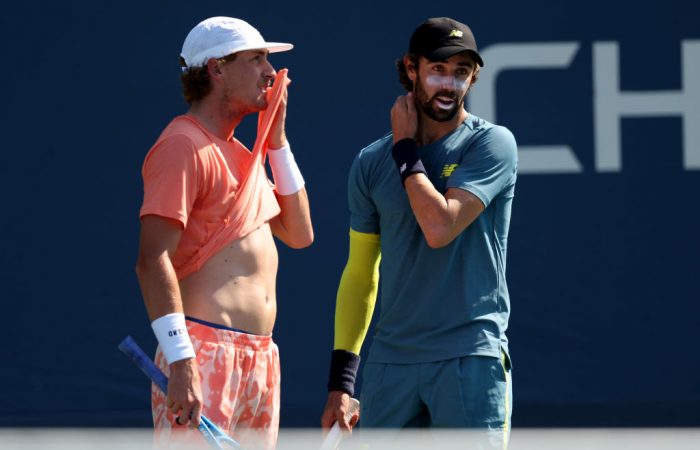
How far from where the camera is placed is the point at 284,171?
12.3ft

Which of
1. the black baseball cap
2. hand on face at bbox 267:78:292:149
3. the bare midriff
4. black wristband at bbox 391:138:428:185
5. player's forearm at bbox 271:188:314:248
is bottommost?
the bare midriff

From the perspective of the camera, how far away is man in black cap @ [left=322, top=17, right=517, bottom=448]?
3307mm

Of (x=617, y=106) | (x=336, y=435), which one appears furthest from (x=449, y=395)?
(x=617, y=106)

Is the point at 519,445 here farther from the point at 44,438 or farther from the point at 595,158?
the point at 595,158

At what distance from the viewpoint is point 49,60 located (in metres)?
5.93

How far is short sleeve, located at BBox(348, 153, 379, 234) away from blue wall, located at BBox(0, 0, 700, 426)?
2286 millimetres

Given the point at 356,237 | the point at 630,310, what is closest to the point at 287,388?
the point at 630,310

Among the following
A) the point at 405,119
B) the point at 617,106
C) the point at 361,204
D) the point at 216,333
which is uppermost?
the point at 617,106

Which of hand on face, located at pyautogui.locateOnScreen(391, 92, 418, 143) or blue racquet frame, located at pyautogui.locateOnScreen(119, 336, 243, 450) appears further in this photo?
hand on face, located at pyautogui.locateOnScreen(391, 92, 418, 143)

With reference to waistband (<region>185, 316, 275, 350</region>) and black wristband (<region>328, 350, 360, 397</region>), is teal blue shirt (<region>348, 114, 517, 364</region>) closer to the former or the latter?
black wristband (<region>328, 350, 360, 397</region>)

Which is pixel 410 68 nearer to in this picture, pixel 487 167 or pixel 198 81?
pixel 487 167

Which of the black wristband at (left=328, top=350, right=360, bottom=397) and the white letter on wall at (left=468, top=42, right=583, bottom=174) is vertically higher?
the white letter on wall at (left=468, top=42, right=583, bottom=174)

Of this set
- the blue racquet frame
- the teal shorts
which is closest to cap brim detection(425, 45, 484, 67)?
the teal shorts

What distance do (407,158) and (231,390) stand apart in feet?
2.47
